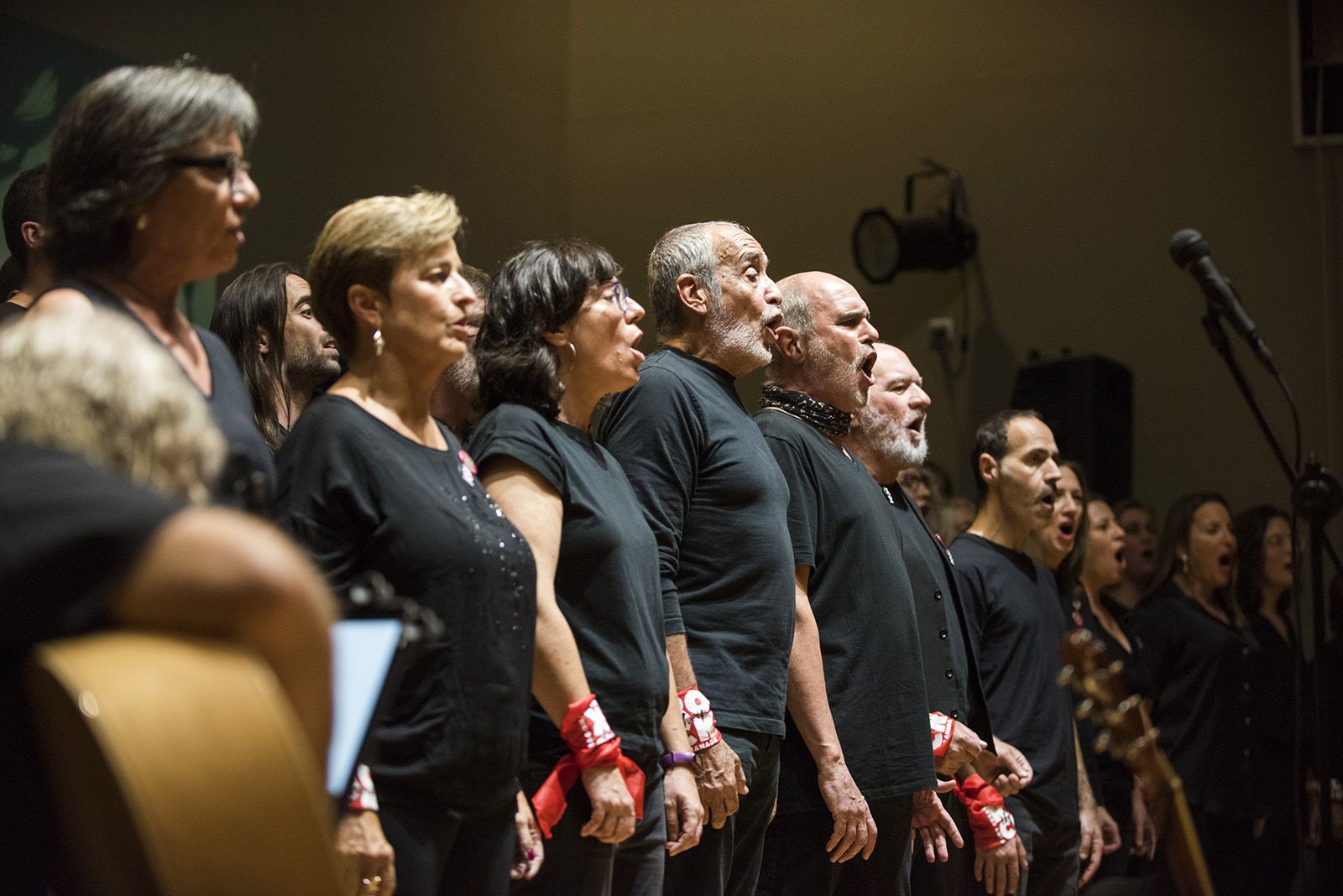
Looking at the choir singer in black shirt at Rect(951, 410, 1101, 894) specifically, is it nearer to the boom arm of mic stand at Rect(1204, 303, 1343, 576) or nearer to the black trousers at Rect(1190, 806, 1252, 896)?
the boom arm of mic stand at Rect(1204, 303, 1343, 576)

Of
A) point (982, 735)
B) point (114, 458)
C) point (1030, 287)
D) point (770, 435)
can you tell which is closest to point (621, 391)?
point (770, 435)

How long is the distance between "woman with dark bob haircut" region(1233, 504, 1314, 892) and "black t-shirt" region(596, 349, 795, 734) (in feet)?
9.02

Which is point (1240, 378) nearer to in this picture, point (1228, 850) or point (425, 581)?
point (425, 581)

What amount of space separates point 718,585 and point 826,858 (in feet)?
1.81

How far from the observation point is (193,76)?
4.86 ft

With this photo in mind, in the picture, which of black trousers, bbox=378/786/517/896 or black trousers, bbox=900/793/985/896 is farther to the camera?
black trousers, bbox=900/793/985/896

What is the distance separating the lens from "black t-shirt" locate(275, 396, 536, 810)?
169 cm

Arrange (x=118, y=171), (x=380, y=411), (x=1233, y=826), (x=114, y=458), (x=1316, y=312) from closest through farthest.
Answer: (x=114, y=458) < (x=118, y=171) < (x=380, y=411) < (x=1233, y=826) < (x=1316, y=312)

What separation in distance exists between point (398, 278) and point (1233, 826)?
3803mm

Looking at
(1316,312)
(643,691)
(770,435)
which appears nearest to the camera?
(643,691)

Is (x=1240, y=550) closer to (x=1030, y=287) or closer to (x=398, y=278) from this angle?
(x=1030, y=287)

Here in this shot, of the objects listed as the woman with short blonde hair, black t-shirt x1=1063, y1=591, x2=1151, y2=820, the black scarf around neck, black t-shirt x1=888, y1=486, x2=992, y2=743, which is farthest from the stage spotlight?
the woman with short blonde hair

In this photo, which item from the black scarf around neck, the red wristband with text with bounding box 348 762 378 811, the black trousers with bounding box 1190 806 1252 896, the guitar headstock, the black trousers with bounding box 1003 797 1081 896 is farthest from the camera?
the black trousers with bounding box 1190 806 1252 896

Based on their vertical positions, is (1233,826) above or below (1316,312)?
below
